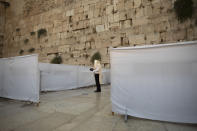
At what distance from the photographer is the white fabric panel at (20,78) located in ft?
9.46

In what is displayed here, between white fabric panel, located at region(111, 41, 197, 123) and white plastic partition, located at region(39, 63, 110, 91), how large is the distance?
3.41m

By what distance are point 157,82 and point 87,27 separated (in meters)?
8.54

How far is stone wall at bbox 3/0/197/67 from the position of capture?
7469 mm

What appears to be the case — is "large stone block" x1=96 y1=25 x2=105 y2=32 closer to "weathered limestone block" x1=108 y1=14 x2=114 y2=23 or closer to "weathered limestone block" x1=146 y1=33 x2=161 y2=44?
"weathered limestone block" x1=108 y1=14 x2=114 y2=23

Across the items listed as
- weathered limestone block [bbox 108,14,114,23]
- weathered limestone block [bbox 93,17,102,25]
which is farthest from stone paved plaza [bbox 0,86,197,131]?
weathered limestone block [bbox 93,17,102,25]

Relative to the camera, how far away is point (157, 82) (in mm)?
1881

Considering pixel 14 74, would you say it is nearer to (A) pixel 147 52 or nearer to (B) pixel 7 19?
(A) pixel 147 52

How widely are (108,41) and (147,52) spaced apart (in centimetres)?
712

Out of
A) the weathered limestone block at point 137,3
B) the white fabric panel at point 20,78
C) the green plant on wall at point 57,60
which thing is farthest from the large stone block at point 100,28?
the white fabric panel at point 20,78

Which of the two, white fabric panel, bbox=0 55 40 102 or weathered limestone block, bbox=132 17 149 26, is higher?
weathered limestone block, bbox=132 17 149 26

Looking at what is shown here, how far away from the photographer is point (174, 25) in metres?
7.16

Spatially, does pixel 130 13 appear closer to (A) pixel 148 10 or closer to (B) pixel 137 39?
(A) pixel 148 10

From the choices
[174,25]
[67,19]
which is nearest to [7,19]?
[67,19]

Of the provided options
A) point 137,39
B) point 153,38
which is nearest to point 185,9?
point 153,38
